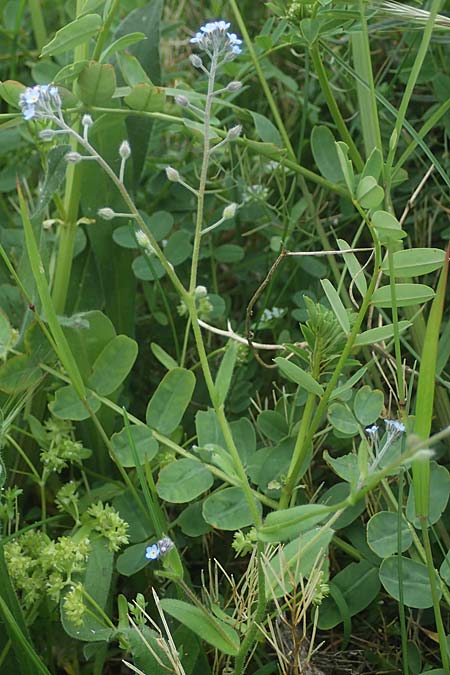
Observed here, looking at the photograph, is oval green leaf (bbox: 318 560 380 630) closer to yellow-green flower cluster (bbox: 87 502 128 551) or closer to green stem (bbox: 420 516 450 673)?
green stem (bbox: 420 516 450 673)

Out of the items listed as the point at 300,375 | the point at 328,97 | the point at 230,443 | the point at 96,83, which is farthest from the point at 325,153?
the point at 230,443

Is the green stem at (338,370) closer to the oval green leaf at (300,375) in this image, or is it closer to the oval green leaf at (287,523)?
the oval green leaf at (300,375)

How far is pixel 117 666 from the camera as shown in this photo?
110cm

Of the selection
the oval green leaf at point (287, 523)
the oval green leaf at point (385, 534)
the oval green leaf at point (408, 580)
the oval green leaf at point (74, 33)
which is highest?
the oval green leaf at point (74, 33)

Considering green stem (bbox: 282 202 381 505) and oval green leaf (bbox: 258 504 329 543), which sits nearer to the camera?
oval green leaf (bbox: 258 504 329 543)

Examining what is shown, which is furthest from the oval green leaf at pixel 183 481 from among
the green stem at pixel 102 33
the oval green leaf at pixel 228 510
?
the green stem at pixel 102 33

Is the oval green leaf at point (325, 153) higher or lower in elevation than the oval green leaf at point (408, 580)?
higher

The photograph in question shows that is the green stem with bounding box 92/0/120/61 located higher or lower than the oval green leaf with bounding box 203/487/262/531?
higher

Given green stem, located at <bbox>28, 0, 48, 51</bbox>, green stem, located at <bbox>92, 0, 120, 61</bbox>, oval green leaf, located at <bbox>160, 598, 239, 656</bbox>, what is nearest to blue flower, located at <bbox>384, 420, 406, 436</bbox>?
oval green leaf, located at <bbox>160, 598, 239, 656</bbox>

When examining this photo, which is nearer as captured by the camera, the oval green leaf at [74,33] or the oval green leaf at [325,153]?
the oval green leaf at [74,33]

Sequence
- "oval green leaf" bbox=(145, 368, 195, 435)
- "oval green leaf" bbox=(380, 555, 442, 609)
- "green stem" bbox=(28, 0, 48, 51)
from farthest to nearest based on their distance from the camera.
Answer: "green stem" bbox=(28, 0, 48, 51)
"oval green leaf" bbox=(145, 368, 195, 435)
"oval green leaf" bbox=(380, 555, 442, 609)

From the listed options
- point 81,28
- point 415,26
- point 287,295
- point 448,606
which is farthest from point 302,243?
point 448,606

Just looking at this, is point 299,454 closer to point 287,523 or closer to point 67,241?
point 287,523

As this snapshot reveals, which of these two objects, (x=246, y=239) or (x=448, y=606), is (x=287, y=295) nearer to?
(x=246, y=239)
